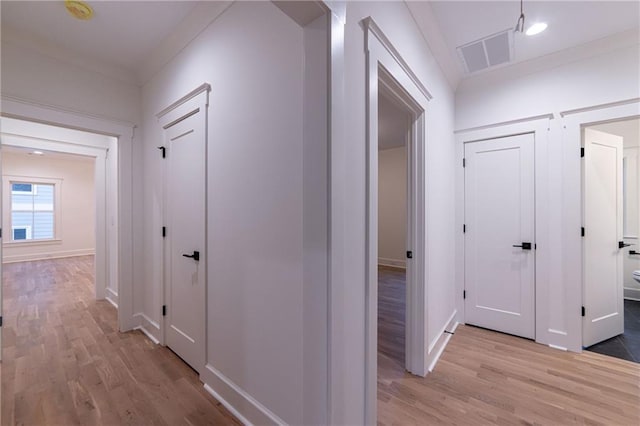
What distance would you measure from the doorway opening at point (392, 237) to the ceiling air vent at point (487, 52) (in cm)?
78

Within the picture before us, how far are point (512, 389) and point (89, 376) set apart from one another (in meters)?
3.23

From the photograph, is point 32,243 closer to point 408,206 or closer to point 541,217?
point 408,206

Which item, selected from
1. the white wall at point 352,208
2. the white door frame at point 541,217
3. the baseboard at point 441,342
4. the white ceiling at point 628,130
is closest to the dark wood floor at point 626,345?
the white door frame at point 541,217

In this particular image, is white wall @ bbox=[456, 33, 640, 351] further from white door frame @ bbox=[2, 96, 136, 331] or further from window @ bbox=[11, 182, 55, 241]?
window @ bbox=[11, 182, 55, 241]

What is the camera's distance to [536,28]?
2.11m

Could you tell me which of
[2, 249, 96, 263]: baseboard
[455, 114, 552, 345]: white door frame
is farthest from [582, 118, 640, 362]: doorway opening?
[2, 249, 96, 263]: baseboard

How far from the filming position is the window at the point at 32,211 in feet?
21.0

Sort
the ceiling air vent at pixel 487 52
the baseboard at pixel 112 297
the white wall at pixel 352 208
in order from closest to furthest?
the white wall at pixel 352 208
the ceiling air vent at pixel 487 52
the baseboard at pixel 112 297

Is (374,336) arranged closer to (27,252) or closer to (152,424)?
(152,424)

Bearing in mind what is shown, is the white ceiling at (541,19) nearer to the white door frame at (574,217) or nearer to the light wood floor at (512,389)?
the white door frame at (574,217)

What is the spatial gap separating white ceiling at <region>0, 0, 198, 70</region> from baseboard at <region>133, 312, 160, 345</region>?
270 cm

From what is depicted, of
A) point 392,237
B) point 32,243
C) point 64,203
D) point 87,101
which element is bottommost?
point 32,243

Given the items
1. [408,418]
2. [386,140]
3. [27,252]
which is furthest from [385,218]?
[27,252]

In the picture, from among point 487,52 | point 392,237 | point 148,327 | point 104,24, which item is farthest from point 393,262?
point 104,24
